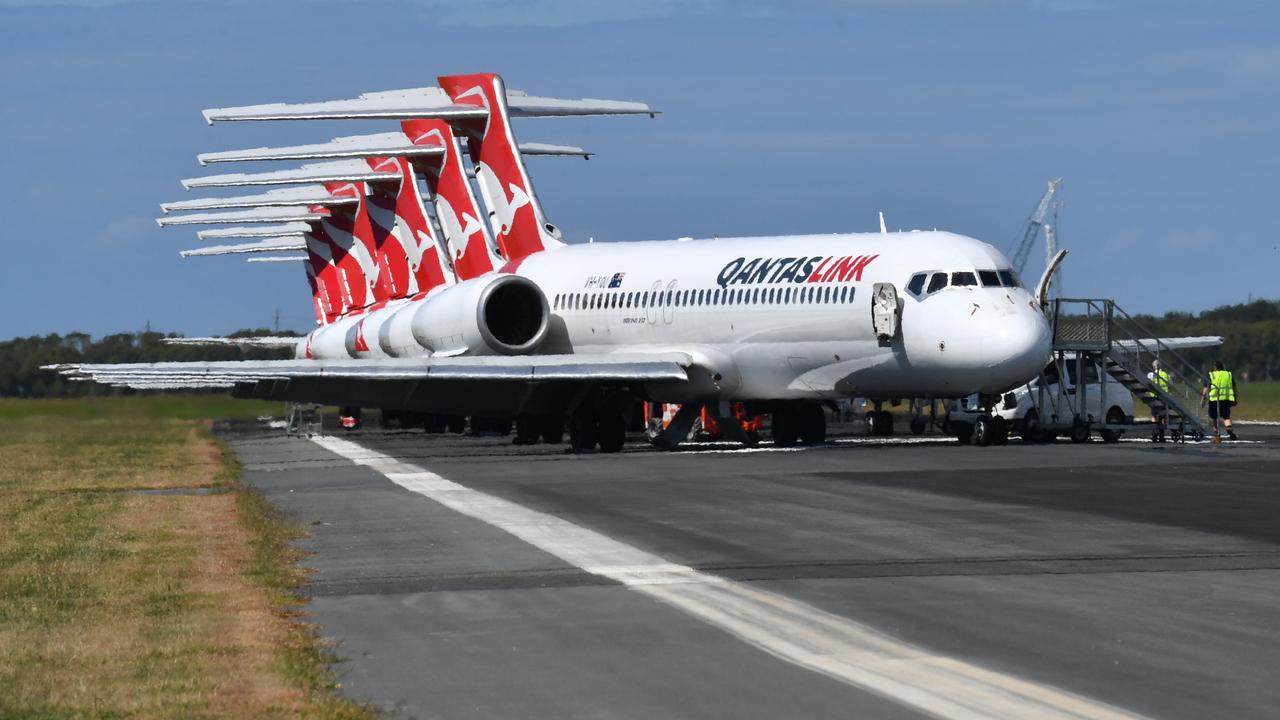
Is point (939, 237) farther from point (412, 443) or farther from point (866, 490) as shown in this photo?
point (412, 443)

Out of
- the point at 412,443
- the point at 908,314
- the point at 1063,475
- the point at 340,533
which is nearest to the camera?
the point at 340,533

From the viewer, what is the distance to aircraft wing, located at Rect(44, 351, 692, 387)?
35.2 metres

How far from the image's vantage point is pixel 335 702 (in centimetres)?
928

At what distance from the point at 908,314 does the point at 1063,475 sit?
7.11 metres

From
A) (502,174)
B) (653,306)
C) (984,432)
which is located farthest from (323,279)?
(984,432)

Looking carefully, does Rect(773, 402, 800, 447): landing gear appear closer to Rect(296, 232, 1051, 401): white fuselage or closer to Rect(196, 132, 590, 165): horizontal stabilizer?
Rect(296, 232, 1051, 401): white fuselage

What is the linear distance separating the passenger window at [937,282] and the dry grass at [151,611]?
1196 cm

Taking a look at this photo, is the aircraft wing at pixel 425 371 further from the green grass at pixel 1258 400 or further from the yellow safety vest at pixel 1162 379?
the green grass at pixel 1258 400

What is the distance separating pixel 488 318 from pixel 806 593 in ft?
92.3

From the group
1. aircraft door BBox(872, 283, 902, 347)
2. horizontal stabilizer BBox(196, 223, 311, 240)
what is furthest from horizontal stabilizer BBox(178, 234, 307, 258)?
aircraft door BBox(872, 283, 902, 347)

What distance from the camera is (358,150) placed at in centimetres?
5009

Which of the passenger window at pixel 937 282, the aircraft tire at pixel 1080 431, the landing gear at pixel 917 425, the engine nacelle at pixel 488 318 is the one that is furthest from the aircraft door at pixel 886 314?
the landing gear at pixel 917 425

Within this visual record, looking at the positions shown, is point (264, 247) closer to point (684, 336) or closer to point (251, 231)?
point (251, 231)

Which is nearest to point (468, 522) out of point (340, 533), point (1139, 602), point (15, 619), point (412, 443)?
point (340, 533)
